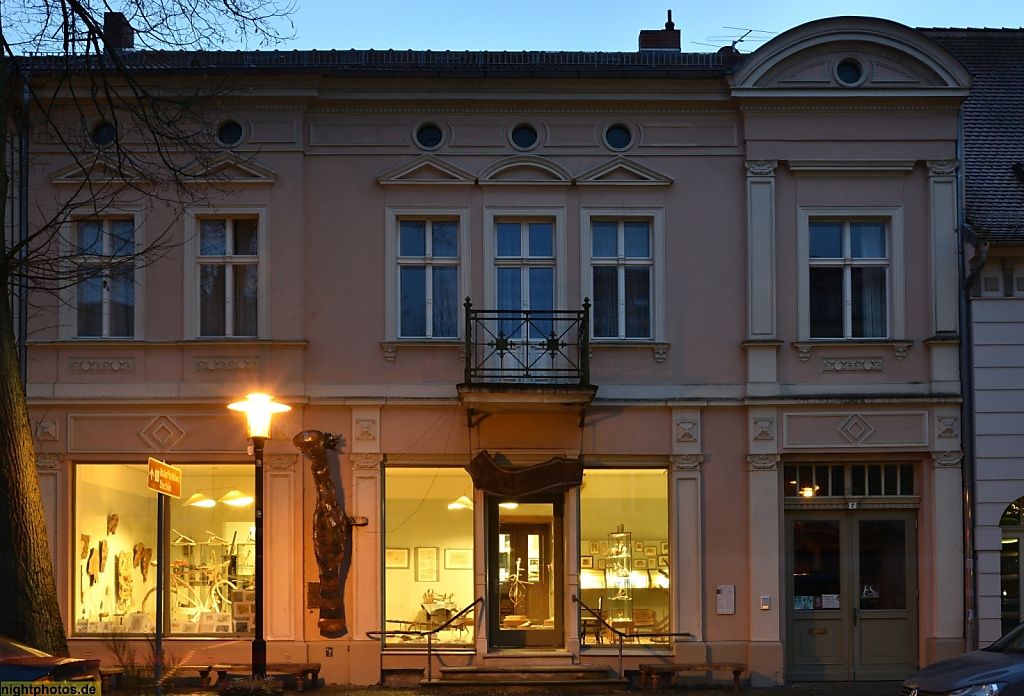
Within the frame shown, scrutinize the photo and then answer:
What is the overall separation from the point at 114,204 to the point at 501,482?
6.62 metres

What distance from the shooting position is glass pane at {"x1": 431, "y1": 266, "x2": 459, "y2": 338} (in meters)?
18.2

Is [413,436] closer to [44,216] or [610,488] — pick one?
[610,488]

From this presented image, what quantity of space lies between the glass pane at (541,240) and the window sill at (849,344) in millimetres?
3675

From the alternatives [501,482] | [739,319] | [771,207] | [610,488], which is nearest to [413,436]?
[501,482]

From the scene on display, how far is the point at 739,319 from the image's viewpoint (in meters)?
18.2

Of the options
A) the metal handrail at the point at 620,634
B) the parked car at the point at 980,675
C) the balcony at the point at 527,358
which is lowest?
the metal handrail at the point at 620,634

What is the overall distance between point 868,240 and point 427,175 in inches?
248

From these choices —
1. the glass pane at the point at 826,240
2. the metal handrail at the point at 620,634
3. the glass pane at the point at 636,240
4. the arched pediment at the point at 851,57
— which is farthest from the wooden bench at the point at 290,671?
the arched pediment at the point at 851,57

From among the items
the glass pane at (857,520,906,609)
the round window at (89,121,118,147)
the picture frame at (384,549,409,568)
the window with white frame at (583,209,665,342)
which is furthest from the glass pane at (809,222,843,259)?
the round window at (89,121,118,147)

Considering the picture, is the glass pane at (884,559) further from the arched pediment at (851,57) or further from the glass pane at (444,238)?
the glass pane at (444,238)

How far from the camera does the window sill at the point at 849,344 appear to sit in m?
18.0

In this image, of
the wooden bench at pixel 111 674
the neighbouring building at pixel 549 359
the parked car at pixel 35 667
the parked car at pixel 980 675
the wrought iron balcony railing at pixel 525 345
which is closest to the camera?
the parked car at pixel 35 667

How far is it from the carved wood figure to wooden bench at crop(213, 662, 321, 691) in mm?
570

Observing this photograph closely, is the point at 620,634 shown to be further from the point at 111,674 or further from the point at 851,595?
the point at 111,674
